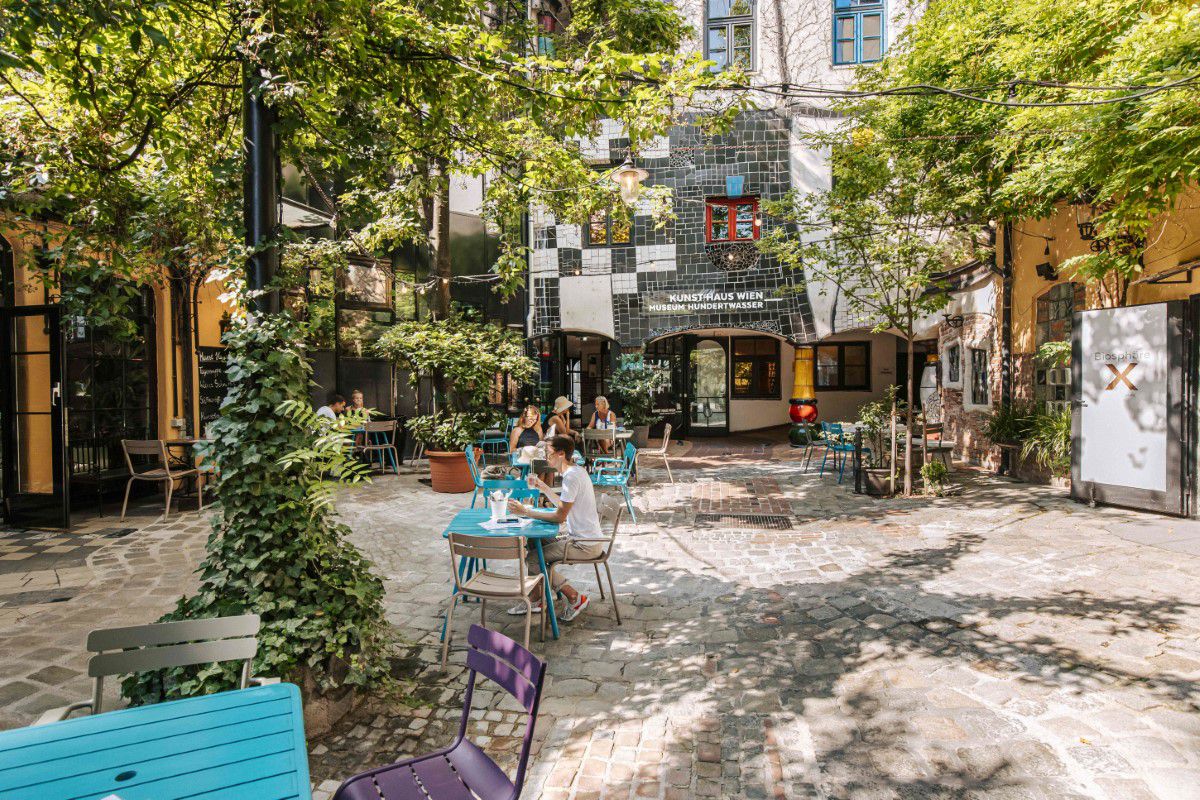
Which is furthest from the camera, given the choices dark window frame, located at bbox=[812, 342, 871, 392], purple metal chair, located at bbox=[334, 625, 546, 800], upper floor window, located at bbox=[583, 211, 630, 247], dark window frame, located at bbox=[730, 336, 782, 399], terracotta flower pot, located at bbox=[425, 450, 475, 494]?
dark window frame, located at bbox=[812, 342, 871, 392]

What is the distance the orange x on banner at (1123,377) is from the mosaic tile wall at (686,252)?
772cm

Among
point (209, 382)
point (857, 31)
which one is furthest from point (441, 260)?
point (857, 31)

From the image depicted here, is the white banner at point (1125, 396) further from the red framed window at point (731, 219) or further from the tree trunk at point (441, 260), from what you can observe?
the tree trunk at point (441, 260)

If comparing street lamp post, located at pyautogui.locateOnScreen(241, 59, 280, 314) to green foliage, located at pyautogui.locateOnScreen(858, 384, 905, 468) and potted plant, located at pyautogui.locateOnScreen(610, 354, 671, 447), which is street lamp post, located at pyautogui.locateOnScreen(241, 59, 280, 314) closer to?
green foliage, located at pyautogui.locateOnScreen(858, 384, 905, 468)

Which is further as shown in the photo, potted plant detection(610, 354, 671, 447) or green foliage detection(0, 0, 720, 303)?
potted plant detection(610, 354, 671, 447)

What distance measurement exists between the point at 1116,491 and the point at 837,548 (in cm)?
368

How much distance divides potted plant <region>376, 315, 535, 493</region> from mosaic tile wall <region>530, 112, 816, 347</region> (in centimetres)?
585

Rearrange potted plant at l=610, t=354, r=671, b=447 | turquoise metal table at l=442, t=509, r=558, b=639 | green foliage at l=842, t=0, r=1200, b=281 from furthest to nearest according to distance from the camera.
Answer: potted plant at l=610, t=354, r=671, b=447 → green foliage at l=842, t=0, r=1200, b=281 → turquoise metal table at l=442, t=509, r=558, b=639

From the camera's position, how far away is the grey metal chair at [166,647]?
2270 mm

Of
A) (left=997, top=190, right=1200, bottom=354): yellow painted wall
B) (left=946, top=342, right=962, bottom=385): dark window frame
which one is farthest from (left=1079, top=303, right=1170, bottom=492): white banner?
(left=946, top=342, right=962, bottom=385): dark window frame

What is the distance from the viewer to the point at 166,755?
180cm

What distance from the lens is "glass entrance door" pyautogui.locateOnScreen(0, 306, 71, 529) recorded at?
7398 mm

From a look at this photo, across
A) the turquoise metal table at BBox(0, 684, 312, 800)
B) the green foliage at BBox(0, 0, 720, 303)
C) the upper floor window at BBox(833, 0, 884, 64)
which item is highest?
the upper floor window at BBox(833, 0, 884, 64)

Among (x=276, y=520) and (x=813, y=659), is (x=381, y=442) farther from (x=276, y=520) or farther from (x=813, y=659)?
(x=813, y=659)
